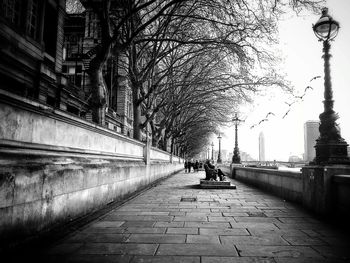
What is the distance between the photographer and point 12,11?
44.3 feet

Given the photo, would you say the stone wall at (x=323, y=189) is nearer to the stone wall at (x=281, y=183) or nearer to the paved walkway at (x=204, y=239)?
the stone wall at (x=281, y=183)

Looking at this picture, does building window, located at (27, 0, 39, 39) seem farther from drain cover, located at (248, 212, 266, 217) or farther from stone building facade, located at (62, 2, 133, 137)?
drain cover, located at (248, 212, 266, 217)

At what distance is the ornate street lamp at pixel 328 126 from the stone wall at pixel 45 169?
629 cm

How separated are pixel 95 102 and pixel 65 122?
3.52 meters

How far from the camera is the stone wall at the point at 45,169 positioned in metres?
3.71

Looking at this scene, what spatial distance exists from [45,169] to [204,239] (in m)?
2.74

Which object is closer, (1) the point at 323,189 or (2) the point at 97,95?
(1) the point at 323,189

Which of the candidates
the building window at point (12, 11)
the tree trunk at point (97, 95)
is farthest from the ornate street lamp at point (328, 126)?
the building window at point (12, 11)

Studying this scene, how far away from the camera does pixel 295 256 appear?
135 inches

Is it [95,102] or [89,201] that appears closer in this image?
[89,201]

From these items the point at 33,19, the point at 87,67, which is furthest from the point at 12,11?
the point at 87,67

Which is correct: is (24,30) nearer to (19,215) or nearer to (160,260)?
(19,215)

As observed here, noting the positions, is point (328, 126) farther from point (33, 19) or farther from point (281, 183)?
point (33, 19)

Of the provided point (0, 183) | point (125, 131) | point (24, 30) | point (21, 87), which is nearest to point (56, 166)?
point (0, 183)
